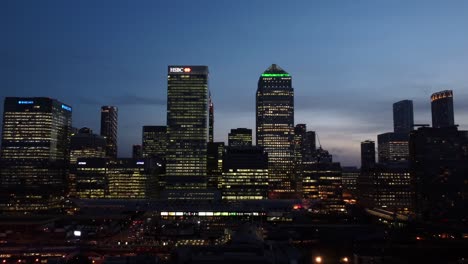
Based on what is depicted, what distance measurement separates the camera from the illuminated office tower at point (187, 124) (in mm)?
198125

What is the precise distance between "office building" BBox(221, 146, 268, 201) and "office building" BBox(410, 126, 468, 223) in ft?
201

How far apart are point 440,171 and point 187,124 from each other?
107741mm

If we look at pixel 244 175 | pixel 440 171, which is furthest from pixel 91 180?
pixel 440 171

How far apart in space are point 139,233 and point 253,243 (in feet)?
165

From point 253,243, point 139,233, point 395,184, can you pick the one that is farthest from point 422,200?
point 253,243

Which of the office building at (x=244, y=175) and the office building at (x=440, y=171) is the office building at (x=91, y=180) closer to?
the office building at (x=244, y=175)

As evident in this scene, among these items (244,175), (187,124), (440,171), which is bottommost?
(244,175)

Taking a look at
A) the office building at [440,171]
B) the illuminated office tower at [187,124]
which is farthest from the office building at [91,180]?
the office building at [440,171]

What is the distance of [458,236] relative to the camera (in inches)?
3777

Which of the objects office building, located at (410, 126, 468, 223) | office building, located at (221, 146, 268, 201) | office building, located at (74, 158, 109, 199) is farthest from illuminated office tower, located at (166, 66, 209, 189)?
office building, located at (410, 126, 468, 223)

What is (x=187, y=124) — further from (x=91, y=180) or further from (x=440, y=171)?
(x=440, y=171)

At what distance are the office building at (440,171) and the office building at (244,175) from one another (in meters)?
61.3

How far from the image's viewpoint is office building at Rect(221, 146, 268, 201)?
187625 millimetres

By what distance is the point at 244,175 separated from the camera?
18975cm
